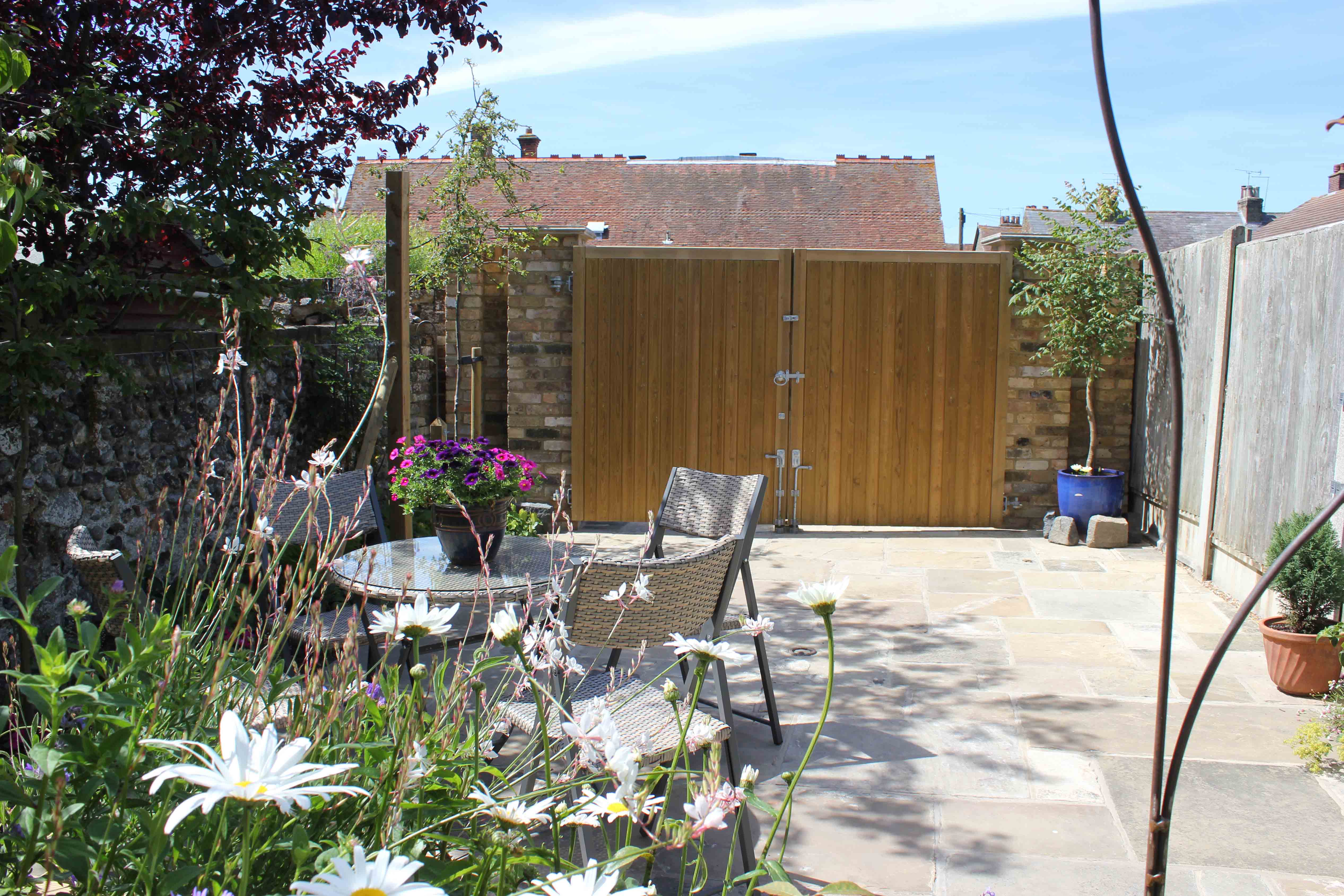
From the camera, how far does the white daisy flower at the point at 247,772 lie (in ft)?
2.40

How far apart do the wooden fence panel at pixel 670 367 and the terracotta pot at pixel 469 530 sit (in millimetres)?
3550

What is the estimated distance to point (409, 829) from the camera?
1112 millimetres

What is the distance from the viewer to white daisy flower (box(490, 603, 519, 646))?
113 cm

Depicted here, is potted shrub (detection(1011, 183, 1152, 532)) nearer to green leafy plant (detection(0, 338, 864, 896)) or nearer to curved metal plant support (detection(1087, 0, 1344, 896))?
curved metal plant support (detection(1087, 0, 1344, 896))

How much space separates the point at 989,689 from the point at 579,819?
3060 mm

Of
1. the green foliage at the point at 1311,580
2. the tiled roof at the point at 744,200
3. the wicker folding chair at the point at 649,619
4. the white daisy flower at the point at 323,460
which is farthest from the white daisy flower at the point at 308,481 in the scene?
the tiled roof at the point at 744,200

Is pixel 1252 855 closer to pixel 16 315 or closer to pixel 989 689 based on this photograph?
pixel 989 689

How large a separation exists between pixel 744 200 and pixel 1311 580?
14.6m

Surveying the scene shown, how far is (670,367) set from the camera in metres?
6.67

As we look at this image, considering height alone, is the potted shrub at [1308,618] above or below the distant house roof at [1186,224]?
below

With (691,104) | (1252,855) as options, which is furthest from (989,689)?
(691,104)

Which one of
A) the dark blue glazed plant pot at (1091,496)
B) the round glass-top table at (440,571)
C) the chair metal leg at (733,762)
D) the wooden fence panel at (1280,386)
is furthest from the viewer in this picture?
the dark blue glazed plant pot at (1091,496)

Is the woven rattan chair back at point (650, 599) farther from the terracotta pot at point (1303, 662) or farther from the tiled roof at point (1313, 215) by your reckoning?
the tiled roof at point (1313, 215)

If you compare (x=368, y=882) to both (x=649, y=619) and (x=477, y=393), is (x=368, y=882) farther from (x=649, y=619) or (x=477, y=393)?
(x=477, y=393)
